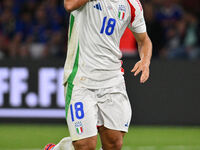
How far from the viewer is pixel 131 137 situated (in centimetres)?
1029

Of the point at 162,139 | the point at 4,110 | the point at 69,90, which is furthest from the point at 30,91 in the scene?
the point at 69,90

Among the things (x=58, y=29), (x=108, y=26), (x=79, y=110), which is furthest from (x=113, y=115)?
(x=58, y=29)

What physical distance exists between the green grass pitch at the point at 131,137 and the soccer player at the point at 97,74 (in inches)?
120

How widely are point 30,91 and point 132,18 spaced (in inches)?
211

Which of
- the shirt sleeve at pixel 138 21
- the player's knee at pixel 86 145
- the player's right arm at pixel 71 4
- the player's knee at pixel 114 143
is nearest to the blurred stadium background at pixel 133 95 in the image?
the player's knee at pixel 114 143

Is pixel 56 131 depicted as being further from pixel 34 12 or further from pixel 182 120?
pixel 34 12

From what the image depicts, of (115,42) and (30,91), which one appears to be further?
(30,91)

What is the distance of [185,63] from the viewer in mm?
11375

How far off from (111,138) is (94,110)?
1.27ft

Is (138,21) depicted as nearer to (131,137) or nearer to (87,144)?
(87,144)

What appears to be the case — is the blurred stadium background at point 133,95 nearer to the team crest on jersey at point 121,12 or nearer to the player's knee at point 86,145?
the player's knee at point 86,145

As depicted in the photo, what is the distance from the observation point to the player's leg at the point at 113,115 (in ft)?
19.9

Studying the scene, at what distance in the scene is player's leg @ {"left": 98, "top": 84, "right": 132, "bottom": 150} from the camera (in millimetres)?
6074

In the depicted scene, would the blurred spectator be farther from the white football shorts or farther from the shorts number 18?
the shorts number 18
